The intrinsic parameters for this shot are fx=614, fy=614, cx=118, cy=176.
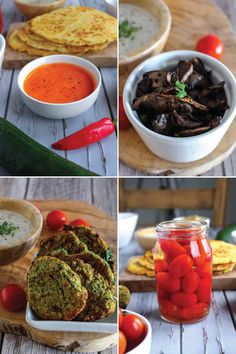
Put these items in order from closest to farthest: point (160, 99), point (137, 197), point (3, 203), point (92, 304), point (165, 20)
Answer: point (92, 304)
point (160, 99)
point (3, 203)
point (165, 20)
point (137, 197)

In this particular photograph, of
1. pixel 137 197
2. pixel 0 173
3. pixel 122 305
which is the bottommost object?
pixel 137 197

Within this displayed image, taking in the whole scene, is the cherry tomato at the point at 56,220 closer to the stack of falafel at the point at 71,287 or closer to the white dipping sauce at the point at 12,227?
the white dipping sauce at the point at 12,227

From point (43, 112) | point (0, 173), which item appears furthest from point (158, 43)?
point (0, 173)

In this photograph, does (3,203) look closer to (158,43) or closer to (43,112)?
(43,112)

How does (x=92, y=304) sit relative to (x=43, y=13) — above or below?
below

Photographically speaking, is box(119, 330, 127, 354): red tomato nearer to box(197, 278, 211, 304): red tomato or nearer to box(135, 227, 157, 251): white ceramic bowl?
box(197, 278, 211, 304): red tomato

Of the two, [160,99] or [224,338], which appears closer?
[224,338]

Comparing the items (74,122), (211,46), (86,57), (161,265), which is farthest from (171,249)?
(211,46)
